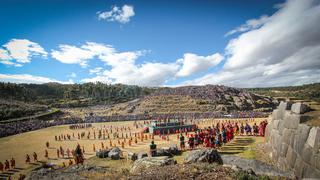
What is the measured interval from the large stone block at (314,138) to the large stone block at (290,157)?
1.95 metres

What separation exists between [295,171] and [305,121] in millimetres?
2518

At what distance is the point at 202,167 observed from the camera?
1084 cm

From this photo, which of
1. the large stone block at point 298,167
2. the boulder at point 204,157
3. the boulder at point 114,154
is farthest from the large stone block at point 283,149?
the boulder at point 114,154

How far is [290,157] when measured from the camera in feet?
38.9

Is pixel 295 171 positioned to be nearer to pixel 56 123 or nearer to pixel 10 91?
pixel 56 123

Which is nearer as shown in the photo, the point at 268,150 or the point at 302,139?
the point at 302,139

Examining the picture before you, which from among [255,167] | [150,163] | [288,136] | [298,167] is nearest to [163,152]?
[150,163]

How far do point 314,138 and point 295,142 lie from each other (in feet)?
8.31

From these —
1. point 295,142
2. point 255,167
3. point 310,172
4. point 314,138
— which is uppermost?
point 314,138

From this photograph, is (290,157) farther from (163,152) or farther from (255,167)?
(163,152)

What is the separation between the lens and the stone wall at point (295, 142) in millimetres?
9109

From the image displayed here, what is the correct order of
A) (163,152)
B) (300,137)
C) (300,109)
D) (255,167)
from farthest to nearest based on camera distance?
(163,152) → (255,167) → (300,109) → (300,137)

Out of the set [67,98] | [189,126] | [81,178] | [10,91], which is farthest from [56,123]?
[67,98]

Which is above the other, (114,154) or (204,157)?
(204,157)
